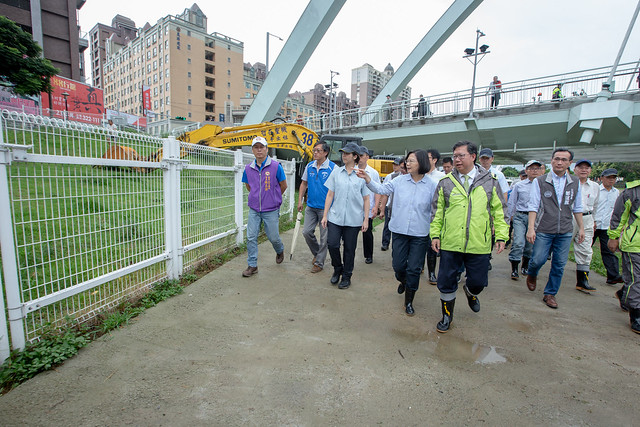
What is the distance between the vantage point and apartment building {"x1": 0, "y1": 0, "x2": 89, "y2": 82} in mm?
29344

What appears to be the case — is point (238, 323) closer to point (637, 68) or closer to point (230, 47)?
point (637, 68)

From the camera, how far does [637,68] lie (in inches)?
527

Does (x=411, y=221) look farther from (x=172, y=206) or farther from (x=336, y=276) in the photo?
(x=172, y=206)

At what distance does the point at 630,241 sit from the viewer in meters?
3.59

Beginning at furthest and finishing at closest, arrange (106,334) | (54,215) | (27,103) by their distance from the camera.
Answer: (27,103) < (106,334) < (54,215)

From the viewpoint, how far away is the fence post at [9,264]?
7.34 ft

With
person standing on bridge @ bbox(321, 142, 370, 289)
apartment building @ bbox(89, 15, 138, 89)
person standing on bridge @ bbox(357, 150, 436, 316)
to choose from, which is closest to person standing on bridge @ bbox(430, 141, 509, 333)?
person standing on bridge @ bbox(357, 150, 436, 316)

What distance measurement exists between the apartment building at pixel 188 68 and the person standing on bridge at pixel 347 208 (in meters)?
61.8

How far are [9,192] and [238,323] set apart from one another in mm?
2093

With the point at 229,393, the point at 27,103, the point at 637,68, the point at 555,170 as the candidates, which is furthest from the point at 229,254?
the point at 27,103

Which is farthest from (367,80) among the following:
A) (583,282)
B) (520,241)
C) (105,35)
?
(105,35)

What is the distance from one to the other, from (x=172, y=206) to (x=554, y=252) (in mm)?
4911

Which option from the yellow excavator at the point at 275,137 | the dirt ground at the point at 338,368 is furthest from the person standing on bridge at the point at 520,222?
the yellow excavator at the point at 275,137

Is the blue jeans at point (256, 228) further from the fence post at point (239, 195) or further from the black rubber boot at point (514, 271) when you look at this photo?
the black rubber boot at point (514, 271)
